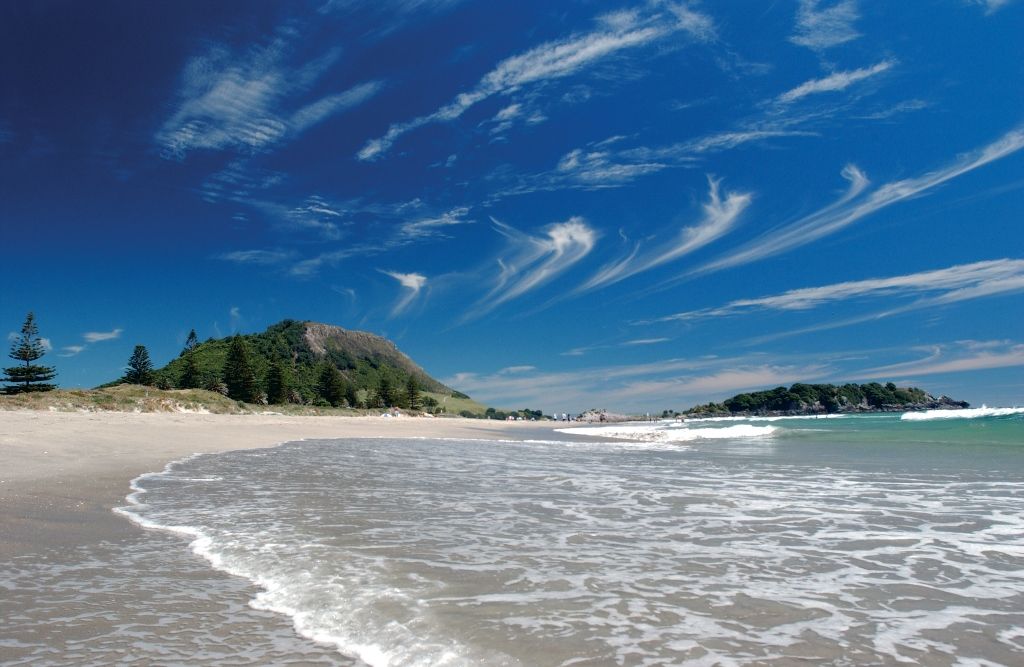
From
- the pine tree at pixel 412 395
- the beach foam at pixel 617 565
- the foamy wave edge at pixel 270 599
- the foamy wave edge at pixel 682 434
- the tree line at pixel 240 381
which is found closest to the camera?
the foamy wave edge at pixel 270 599

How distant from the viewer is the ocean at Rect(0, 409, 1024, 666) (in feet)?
11.5

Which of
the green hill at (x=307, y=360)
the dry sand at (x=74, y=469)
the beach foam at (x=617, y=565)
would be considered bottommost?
the beach foam at (x=617, y=565)

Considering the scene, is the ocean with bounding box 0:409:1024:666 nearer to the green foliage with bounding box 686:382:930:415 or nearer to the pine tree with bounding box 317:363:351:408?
the pine tree with bounding box 317:363:351:408

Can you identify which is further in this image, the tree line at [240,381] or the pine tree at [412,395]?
the pine tree at [412,395]

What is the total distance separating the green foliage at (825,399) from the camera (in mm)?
146000

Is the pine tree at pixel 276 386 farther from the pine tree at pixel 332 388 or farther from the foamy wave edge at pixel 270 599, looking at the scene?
the foamy wave edge at pixel 270 599

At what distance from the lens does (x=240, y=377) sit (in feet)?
269

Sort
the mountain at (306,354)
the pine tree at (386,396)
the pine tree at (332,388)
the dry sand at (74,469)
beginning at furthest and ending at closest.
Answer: the mountain at (306,354) → the pine tree at (386,396) → the pine tree at (332,388) → the dry sand at (74,469)

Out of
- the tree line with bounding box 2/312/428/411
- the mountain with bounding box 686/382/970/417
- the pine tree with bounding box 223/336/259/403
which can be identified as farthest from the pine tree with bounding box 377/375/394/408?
the mountain with bounding box 686/382/970/417

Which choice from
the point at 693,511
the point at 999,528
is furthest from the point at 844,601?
the point at 999,528

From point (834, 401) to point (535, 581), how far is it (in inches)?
6580

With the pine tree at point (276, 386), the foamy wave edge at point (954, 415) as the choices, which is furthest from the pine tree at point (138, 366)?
the foamy wave edge at point (954, 415)

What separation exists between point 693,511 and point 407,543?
14.8 feet

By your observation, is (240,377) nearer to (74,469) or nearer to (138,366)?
(138,366)
